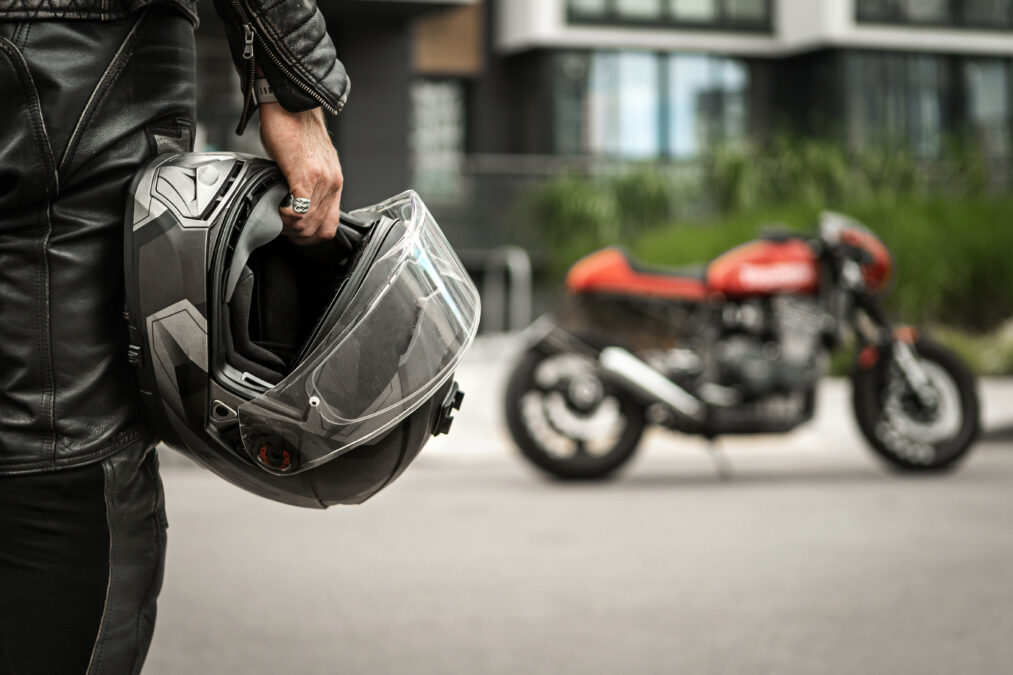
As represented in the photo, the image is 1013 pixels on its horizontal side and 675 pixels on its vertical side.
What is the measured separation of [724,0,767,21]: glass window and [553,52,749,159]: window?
2.63ft

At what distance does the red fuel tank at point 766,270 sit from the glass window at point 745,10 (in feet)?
63.8

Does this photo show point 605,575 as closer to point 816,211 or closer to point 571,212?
point 816,211

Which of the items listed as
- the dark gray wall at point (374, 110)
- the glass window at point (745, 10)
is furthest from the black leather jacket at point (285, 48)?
the glass window at point (745, 10)

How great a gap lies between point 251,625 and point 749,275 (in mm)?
3618

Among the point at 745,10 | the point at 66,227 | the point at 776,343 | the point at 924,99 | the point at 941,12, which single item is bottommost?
the point at 776,343

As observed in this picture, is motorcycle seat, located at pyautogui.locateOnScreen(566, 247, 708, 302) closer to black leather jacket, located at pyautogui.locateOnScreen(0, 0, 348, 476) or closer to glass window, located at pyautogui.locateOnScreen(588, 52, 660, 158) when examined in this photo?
black leather jacket, located at pyautogui.locateOnScreen(0, 0, 348, 476)

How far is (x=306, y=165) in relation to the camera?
71.4 inches

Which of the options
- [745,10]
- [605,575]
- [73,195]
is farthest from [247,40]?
[745,10]

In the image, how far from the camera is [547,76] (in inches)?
933

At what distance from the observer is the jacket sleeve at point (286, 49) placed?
1806 mm

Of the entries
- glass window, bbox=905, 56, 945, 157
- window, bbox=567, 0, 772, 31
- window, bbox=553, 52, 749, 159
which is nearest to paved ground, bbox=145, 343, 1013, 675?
window, bbox=553, 52, 749, 159

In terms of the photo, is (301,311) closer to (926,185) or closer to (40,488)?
(40,488)

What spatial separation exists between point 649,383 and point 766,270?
84 cm

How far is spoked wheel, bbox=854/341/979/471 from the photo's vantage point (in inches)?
270
